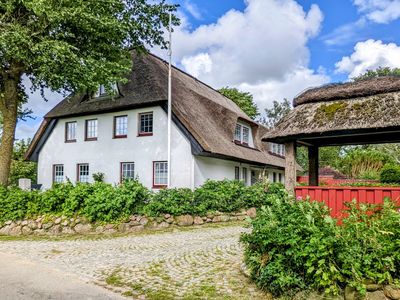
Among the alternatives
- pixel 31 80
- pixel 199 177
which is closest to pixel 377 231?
pixel 199 177

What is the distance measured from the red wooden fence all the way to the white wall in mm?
10029

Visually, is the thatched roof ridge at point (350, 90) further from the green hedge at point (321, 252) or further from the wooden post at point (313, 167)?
the green hedge at point (321, 252)

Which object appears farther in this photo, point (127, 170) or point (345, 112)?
point (127, 170)

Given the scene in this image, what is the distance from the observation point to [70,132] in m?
23.7

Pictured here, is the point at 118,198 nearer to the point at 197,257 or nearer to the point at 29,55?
the point at 197,257

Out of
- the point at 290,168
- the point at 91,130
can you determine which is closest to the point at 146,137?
the point at 91,130

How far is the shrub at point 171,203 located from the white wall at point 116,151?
14.0ft

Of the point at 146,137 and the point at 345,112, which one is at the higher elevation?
the point at 146,137

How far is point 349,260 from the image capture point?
531cm

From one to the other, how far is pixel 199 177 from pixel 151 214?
580 centimetres

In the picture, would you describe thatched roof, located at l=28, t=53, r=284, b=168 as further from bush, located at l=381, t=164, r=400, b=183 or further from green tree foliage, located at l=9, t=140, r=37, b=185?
bush, located at l=381, t=164, r=400, b=183

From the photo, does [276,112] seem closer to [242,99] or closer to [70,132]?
[242,99]

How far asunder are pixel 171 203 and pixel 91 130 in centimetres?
1063

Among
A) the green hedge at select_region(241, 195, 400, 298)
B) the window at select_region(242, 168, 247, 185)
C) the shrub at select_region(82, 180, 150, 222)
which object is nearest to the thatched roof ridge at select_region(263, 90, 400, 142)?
the green hedge at select_region(241, 195, 400, 298)
